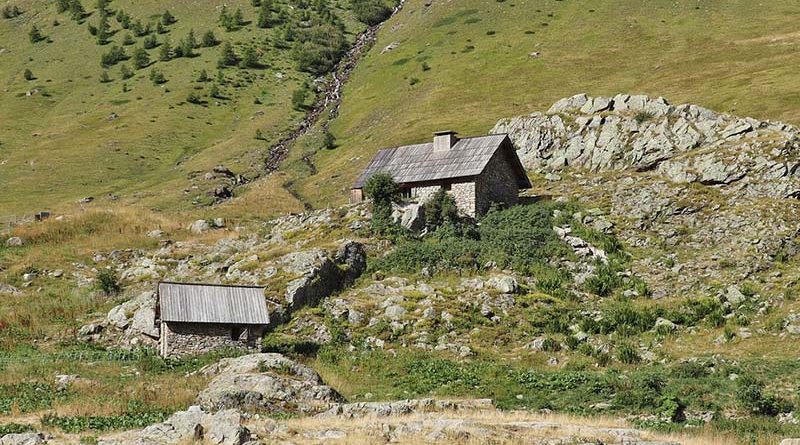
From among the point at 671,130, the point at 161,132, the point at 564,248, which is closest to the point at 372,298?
the point at 564,248

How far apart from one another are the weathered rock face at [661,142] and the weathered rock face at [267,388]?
31734 millimetres

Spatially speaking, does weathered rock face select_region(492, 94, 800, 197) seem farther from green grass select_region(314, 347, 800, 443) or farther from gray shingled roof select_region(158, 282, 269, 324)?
gray shingled roof select_region(158, 282, 269, 324)

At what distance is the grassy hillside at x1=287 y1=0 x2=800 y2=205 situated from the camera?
88.5 m

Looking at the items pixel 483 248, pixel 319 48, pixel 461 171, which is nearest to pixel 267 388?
pixel 483 248

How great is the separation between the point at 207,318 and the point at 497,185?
25.7 meters

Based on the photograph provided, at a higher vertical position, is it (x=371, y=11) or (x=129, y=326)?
(x=371, y=11)

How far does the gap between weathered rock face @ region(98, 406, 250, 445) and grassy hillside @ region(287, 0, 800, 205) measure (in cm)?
5122

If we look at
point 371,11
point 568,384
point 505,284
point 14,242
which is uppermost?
point 371,11

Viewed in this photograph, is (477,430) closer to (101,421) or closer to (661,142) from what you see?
(101,421)

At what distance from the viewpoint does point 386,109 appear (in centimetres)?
11300

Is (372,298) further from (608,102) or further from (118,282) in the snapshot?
(608,102)

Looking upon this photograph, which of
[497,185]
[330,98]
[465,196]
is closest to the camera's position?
[465,196]

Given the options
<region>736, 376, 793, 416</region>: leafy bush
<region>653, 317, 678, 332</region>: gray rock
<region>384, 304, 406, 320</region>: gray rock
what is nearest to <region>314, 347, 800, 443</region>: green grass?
<region>736, 376, 793, 416</region>: leafy bush

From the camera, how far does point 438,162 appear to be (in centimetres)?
6219
